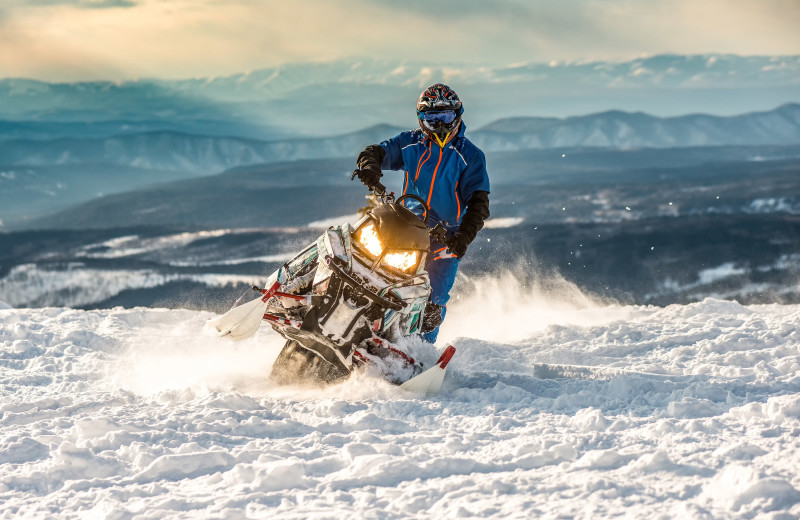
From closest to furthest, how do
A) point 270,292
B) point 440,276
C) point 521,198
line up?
point 270,292 < point 440,276 < point 521,198

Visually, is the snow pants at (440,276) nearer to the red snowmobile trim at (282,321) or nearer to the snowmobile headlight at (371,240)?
the snowmobile headlight at (371,240)

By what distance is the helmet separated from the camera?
241 inches

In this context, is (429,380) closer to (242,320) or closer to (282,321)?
(282,321)

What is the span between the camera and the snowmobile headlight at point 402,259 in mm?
5410

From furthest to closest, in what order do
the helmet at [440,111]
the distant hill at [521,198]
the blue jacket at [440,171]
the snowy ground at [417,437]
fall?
the distant hill at [521,198], the blue jacket at [440,171], the helmet at [440,111], the snowy ground at [417,437]

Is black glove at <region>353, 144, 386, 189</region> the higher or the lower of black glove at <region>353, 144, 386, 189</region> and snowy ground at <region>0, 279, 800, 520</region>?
the higher

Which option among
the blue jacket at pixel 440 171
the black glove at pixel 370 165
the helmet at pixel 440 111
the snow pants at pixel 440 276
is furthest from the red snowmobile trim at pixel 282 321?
the helmet at pixel 440 111

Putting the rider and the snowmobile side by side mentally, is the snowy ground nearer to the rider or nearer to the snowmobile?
the snowmobile

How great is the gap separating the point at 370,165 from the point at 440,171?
0.66m

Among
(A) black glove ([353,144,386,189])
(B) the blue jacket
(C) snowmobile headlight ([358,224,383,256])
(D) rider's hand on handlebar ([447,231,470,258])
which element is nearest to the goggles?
(B) the blue jacket

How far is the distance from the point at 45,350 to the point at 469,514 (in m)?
5.62

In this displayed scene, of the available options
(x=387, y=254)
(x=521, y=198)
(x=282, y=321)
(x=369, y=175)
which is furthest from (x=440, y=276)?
(x=521, y=198)

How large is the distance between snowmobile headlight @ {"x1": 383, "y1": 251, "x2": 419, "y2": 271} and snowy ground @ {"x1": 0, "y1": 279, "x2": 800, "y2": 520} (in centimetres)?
88

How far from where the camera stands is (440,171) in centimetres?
635
